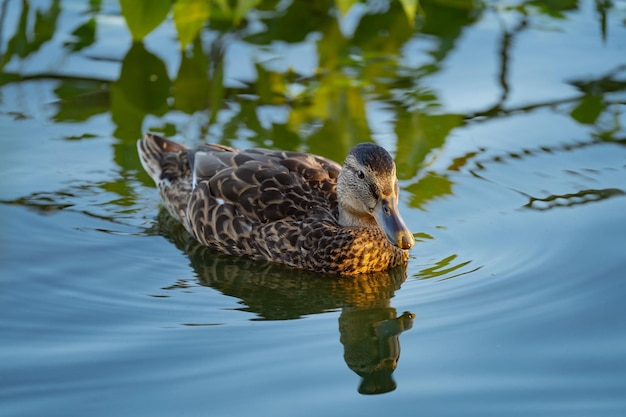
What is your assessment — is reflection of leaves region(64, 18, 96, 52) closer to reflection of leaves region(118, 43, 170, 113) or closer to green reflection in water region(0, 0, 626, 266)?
green reflection in water region(0, 0, 626, 266)

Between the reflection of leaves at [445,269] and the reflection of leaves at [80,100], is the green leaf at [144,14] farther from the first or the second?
the reflection of leaves at [445,269]

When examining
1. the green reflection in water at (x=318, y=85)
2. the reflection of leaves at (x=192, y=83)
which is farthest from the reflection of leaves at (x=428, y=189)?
the reflection of leaves at (x=192, y=83)

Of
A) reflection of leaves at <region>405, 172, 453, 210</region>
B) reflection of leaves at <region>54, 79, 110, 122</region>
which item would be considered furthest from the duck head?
reflection of leaves at <region>54, 79, 110, 122</region>

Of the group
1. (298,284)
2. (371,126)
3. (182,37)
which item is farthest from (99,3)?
(298,284)

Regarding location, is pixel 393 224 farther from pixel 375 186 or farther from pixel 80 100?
pixel 80 100

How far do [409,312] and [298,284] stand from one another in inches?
35.1

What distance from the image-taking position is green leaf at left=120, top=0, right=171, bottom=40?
367 inches

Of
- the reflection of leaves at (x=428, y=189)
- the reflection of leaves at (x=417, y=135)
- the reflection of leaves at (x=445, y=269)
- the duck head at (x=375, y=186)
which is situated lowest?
the reflection of leaves at (x=445, y=269)

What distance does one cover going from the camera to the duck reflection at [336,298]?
664 cm

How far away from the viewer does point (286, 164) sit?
27.3 ft

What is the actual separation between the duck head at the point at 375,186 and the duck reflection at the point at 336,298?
422 millimetres

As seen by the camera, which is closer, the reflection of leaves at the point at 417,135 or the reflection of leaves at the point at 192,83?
the reflection of leaves at the point at 417,135

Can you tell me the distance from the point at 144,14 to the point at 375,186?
109 inches

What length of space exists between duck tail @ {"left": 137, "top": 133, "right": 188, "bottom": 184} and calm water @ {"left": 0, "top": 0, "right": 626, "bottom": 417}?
227 mm
